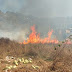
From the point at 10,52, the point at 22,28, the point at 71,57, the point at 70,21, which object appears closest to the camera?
the point at 71,57

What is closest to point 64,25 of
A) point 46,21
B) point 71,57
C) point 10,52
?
point 46,21

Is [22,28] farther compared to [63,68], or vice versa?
[22,28]

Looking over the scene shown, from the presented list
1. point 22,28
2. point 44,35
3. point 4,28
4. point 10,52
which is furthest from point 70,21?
point 10,52

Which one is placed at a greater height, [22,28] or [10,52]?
[22,28]

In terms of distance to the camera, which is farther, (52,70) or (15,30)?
(15,30)

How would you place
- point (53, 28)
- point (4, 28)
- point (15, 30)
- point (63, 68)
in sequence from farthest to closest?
1. point (53, 28)
2. point (15, 30)
3. point (4, 28)
4. point (63, 68)

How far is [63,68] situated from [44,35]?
33.7 m

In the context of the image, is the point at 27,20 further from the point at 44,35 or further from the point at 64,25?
the point at 64,25

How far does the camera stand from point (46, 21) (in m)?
50.3

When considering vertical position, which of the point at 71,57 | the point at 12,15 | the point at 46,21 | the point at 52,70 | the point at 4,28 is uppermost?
the point at 12,15

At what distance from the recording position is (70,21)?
53000 mm

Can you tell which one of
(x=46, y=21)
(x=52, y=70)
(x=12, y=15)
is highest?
(x=12, y=15)

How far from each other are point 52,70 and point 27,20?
44.6 m

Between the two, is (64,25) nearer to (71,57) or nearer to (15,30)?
(15,30)
